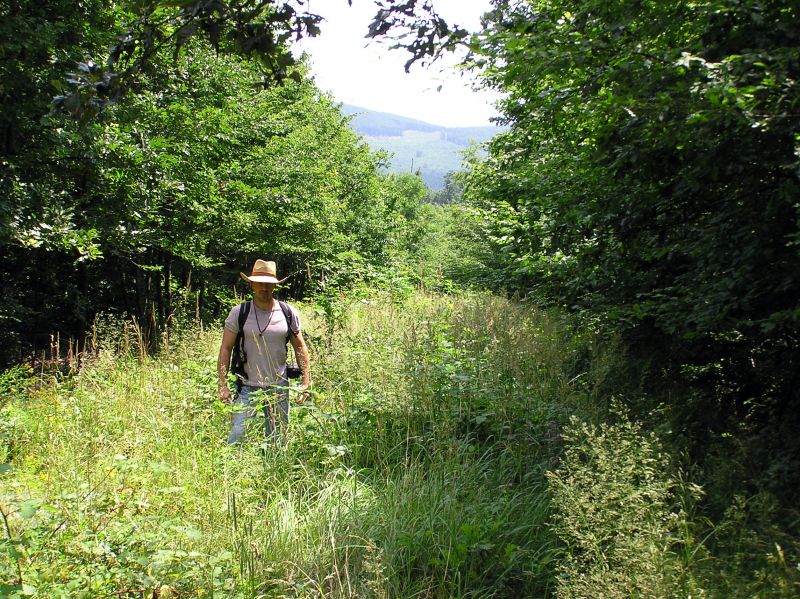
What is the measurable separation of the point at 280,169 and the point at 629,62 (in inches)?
535

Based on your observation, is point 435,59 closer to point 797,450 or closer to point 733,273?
point 733,273

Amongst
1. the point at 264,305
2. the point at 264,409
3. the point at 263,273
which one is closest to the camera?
the point at 264,409

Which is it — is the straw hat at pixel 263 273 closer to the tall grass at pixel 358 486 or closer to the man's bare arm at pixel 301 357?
the man's bare arm at pixel 301 357

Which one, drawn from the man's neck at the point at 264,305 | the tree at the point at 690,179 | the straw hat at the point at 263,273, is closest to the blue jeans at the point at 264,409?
the man's neck at the point at 264,305

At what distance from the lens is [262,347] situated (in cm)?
493

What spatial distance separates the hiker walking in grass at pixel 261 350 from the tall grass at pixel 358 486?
0.24 meters

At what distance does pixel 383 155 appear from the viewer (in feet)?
139

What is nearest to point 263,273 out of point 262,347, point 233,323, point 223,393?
point 233,323

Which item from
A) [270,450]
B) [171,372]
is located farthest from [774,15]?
[171,372]

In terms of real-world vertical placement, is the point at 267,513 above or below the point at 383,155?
below

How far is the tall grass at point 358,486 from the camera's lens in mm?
2789

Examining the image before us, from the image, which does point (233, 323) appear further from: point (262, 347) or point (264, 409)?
point (264, 409)

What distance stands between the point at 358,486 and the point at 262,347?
1.55m

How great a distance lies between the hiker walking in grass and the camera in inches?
191
